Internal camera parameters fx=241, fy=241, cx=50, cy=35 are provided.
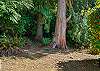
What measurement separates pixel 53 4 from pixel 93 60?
16.9 feet

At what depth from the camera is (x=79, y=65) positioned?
8883 millimetres

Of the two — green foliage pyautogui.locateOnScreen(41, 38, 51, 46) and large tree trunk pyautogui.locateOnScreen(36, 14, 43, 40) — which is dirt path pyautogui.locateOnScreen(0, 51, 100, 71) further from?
large tree trunk pyautogui.locateOnScreen(36, 14, 43, 40)

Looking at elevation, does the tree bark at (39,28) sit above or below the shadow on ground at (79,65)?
above

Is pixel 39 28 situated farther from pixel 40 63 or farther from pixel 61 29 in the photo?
pixel 40 63

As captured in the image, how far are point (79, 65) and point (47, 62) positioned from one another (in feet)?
4.25

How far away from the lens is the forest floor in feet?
27.8

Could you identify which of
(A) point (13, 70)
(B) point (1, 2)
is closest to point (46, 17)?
(B) point (1, 2)

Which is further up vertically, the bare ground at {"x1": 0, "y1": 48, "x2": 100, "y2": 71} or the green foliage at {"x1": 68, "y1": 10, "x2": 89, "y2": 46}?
the green foliage at {"x1": 68, "y1": 10, "x2": 89, "y2": 46}

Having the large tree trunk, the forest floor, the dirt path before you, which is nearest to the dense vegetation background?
the large tree trunk

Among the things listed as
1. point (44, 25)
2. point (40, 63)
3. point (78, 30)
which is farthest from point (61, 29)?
point (40, 63)

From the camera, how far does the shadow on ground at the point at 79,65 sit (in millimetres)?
8453

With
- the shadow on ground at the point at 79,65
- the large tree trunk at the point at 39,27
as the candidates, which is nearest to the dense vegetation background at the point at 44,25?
the large tree trunk at the point at 39,27

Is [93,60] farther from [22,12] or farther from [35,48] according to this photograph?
[22,12]

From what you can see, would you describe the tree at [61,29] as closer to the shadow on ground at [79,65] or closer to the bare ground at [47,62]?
the bare ground at [47,62]
